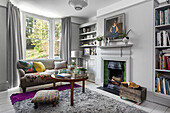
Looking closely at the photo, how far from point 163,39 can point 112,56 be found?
1399mm

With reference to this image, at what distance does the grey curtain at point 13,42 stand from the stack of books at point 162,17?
3.93 m

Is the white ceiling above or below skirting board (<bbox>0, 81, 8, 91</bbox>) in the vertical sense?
above

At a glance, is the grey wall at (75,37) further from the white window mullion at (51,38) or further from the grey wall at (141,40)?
the grey wall at (141,40)

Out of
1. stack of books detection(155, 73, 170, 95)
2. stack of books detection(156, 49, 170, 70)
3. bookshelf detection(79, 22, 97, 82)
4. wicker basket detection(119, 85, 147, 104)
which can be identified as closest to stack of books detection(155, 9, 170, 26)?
stack of books detection(156, 49, 170, 70)

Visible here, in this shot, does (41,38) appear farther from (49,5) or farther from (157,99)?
(157,99)

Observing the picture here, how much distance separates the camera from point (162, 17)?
229cm

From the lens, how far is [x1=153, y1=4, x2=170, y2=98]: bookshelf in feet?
7.29

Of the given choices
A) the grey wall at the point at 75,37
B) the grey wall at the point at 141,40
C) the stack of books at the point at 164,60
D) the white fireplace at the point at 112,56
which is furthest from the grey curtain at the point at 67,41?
the stack of books at the point at 164,60

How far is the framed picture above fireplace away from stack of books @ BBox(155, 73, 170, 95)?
1493 mm

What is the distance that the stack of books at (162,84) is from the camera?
2.22m

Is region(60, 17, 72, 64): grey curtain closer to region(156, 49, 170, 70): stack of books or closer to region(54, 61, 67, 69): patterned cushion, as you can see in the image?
region(54, 61, 67, 69): patterned cushion

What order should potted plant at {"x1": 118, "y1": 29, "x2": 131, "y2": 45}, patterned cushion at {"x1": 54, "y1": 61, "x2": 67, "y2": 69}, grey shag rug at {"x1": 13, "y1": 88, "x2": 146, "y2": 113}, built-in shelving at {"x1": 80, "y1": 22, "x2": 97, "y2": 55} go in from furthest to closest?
built-in shelving at {"x1": 80, "y1": 22, "x2": 97, "y2": 55} < patterned cushion at {"x1": 54, "y1": 61, "x2": 67, "y2": 69} < potted plant at {"x1": 118, "y1": 29, "x2": 131, "y2": 45} < grey shag rug at {"x1": 13, "y1": 88, "x2": 146, "y2": 113}

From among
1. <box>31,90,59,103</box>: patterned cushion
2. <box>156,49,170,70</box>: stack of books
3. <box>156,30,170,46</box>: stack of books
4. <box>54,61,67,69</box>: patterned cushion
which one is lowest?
<box>31,90,59,103</box>: patterned cushion

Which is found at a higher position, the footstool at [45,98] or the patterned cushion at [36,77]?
the patterned cushion at [36,77]
